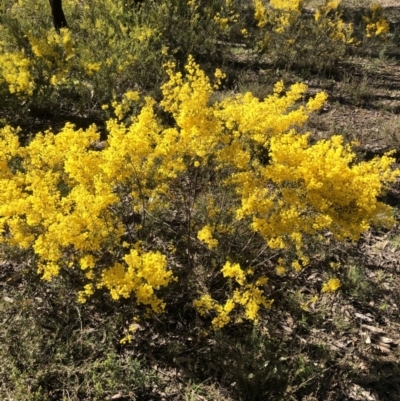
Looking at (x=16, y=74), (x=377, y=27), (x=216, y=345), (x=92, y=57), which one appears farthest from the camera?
(x=377, y=27)

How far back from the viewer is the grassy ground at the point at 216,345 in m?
3.38

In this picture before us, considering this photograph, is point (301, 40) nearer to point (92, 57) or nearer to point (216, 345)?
point (92, 57)

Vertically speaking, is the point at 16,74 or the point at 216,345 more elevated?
the point at 16,74

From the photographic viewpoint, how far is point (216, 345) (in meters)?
3.64

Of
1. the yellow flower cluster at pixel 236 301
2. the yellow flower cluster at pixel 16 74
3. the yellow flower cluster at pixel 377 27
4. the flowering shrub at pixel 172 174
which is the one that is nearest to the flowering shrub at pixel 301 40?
the yellow flower cluster at pixel 377 27

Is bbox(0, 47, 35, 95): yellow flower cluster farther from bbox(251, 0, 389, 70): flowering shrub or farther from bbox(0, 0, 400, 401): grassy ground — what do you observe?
bbox(251, 0, 389, 70): flowering shrub

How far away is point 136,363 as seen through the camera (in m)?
3.38

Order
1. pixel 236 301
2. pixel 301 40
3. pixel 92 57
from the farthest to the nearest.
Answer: pixel 301 40
pixel 92 57
pixel 236 301

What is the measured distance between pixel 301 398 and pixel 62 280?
237 centimetres

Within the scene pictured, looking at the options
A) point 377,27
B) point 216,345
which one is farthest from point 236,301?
point 377,27

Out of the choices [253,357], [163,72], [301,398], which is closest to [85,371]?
[253,357]

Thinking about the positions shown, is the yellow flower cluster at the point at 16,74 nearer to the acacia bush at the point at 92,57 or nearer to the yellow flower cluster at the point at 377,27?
the acacia bush at the point at 92,57

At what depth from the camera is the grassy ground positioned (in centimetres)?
338

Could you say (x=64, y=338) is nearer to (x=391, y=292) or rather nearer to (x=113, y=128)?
Answer: (x=113, y=128)
